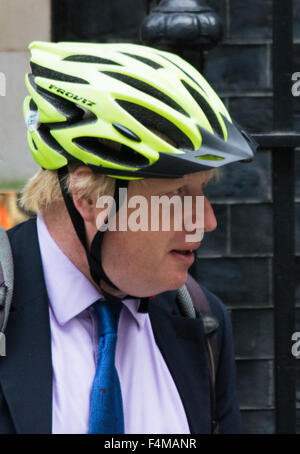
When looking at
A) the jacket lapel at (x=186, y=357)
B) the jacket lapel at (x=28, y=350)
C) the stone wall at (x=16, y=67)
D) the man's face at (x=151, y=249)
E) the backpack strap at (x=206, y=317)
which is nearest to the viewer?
the jacket lapel at (x=28, y=350)

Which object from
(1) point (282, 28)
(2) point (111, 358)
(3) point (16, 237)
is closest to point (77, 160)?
(3) point (16, 237)

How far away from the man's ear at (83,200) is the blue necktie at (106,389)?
0.26 metres

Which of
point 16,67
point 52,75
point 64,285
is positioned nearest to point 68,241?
point 64,285

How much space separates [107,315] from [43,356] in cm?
21

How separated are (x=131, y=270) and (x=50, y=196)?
30cm

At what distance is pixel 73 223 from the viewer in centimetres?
228

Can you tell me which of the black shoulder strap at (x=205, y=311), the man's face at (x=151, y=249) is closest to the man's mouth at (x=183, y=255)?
the man's face at (x=151, y=249)

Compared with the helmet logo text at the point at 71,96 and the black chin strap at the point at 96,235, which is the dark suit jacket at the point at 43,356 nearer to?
the black chin strap at the point at 96,235

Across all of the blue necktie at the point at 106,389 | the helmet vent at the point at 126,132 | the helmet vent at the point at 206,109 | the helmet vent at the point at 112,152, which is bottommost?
the blue necktie at the point at 106,389

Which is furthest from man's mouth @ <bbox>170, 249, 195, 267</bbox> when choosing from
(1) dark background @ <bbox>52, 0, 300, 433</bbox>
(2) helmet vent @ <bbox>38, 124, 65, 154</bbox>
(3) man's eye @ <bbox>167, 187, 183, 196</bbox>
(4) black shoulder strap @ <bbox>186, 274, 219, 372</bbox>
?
(1) dark background @ <bbox>52, 0, 300, 433</bbox>

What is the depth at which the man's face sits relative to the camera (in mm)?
2213

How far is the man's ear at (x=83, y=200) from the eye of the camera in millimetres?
2247

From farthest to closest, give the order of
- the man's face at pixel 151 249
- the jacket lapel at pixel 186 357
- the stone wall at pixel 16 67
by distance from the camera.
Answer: the stone wall at pixel 16 67 < the jacket lapel at pixel 186 357 < the man's face at pixel 151 249

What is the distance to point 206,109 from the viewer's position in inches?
90.5
